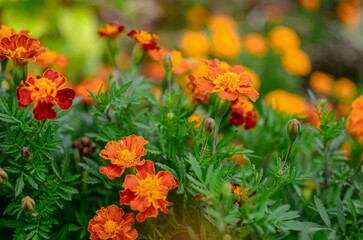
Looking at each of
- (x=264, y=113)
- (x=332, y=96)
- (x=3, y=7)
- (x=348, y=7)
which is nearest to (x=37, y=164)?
(x=264, y=113)

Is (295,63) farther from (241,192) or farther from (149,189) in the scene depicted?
(149,189)

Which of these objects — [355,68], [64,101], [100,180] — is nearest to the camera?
[64,101]

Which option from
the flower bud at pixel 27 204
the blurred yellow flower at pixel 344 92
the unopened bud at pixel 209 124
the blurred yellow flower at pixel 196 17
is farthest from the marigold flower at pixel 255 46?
the flower bud at pixel 27 204

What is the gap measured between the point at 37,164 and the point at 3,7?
1506 millimetres

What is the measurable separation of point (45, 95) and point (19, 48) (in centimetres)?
14

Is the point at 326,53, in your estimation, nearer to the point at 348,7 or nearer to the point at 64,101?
the point at 348,7

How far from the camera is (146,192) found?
0.90m

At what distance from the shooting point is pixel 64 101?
3.19 ft

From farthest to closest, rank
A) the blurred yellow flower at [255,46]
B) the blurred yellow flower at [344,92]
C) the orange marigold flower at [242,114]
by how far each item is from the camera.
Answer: the blurred yellow flower at [255,46]
the blurred yellow flower at [344,92]
the orange marigold flower at [242,114]

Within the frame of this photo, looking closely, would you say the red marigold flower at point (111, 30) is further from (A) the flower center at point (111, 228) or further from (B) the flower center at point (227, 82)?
(A) the flower center at point (111, 228)

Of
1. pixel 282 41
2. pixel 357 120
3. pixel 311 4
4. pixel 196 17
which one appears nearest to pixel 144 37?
pixel 357 120

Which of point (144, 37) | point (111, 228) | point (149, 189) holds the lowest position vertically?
point (111, 228)

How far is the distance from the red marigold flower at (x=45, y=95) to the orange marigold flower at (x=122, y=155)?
126mm

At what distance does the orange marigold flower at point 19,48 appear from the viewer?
100cm
